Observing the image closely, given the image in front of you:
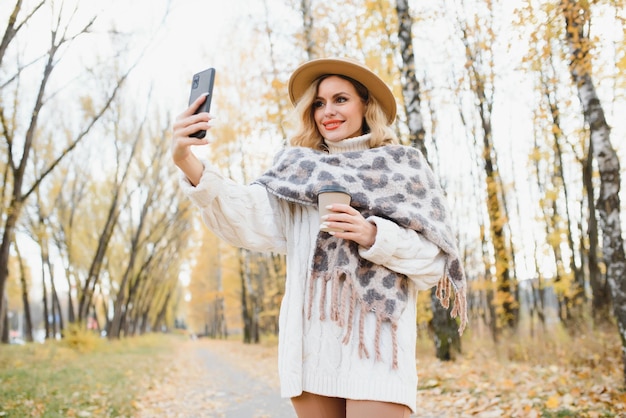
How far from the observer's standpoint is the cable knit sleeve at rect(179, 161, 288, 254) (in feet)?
6.09

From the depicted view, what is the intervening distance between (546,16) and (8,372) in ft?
33.3

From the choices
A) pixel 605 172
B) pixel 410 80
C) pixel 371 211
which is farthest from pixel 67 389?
pixel 605 172

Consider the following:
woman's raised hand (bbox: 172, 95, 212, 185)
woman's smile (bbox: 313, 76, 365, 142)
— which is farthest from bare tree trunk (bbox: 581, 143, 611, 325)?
woman's raised hand (bbox: 172, 95, 212, 185)

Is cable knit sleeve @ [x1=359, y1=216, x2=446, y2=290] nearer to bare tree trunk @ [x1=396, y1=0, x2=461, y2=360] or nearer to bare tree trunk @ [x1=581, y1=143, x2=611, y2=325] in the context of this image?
bare tree trunk @ [x1=396, y1=0, x2=461, y2=360]

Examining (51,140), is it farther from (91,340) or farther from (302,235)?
(302,235)

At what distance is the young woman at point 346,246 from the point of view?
1.80m

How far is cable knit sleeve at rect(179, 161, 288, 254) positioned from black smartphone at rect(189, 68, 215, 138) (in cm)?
20

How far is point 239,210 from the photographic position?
1.99 m

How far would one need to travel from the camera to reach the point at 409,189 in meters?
1.99

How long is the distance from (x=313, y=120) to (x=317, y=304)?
823mm

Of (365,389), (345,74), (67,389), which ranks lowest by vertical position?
(67,389)

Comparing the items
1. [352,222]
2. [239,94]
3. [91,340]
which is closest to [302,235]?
[352,222]

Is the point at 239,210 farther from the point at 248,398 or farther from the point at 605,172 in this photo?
the point at 248,398

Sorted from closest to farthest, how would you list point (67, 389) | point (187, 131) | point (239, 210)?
point (187, 131) < point (239, 210) < point (67, 389)
